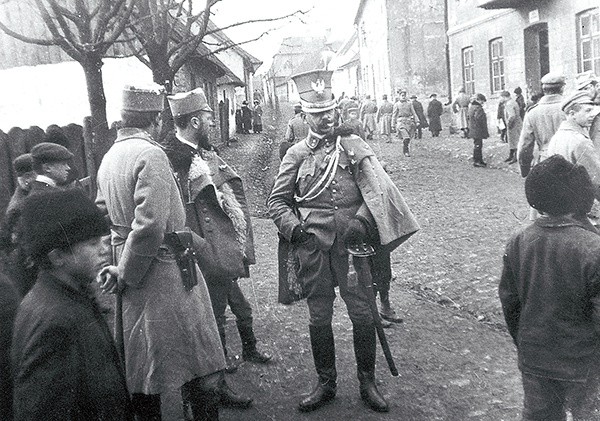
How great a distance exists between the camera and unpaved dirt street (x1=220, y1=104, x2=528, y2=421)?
14.0 feet

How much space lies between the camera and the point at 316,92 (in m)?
4.48

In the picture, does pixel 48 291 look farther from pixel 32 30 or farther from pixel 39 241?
pixel 32 30

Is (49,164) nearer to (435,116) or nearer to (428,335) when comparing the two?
(428,335)

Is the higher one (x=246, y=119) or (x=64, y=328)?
(x=246, y=119)

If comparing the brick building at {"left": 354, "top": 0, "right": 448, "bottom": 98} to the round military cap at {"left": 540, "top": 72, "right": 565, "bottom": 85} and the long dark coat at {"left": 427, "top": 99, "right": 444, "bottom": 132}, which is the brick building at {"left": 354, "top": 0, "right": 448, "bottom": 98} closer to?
the long dark coat at {"left": 427, "top": 99, "right": 444, "bottom": 132}

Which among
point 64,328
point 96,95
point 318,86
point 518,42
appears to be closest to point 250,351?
point 318,86

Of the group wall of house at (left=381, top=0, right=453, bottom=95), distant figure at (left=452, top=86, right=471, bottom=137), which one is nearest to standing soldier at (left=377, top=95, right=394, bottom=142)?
distant figure at (left=452, top=86, right=471, bottom=137)

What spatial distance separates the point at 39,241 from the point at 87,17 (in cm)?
532

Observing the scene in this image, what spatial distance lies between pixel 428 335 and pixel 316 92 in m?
2.22

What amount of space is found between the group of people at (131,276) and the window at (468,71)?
77.5ft

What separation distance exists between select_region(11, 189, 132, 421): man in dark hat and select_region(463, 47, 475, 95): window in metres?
25.9

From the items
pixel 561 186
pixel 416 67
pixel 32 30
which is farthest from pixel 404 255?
pixel 416 67

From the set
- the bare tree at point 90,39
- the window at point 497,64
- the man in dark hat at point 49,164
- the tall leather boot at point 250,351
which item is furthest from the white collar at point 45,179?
the window at point 497,64

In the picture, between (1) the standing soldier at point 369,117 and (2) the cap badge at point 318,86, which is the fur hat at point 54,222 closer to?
(2) the cap badge at point 318,86
